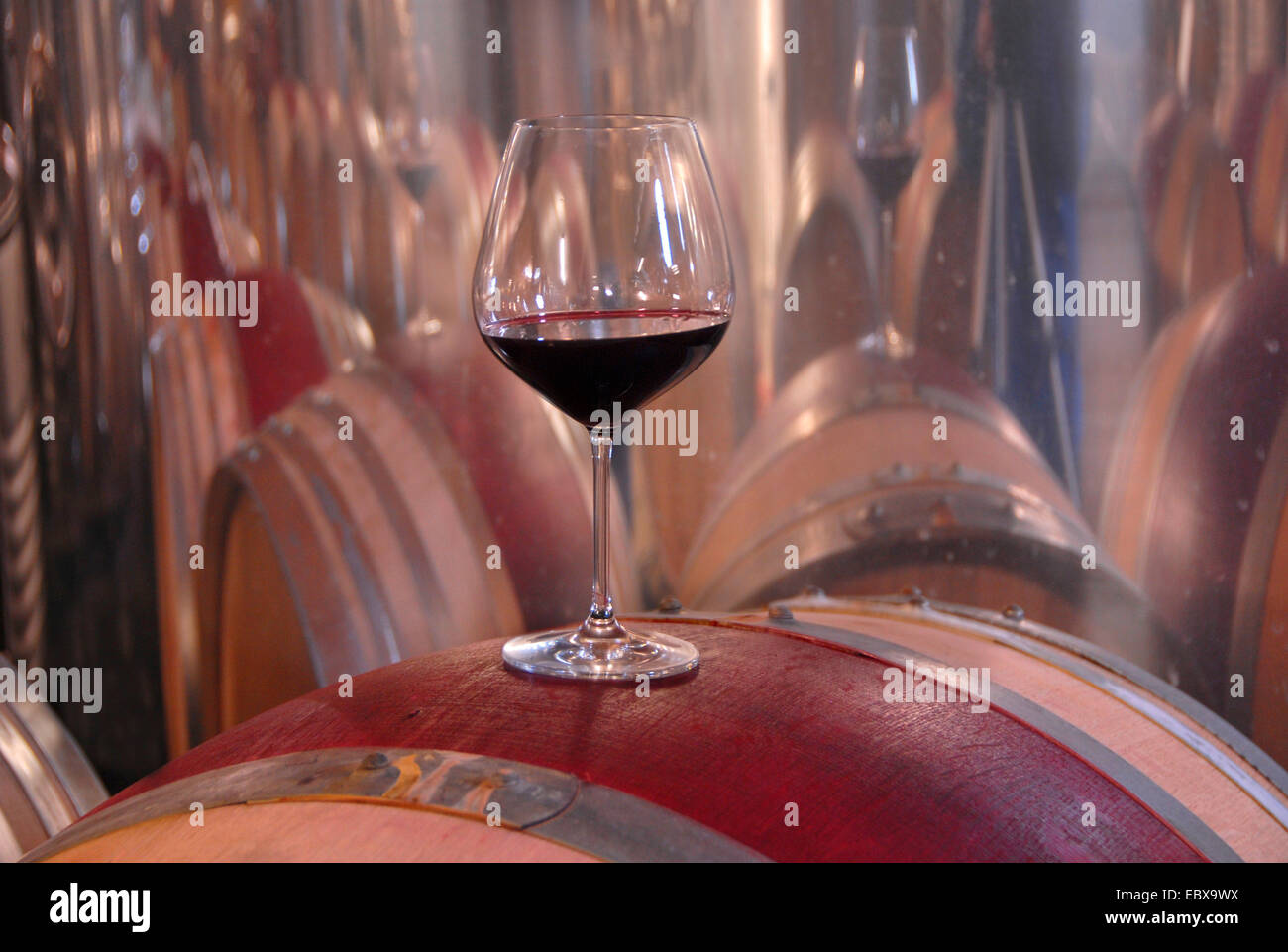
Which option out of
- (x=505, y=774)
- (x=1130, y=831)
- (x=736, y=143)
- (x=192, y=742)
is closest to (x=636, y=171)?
(x=505, y=774)

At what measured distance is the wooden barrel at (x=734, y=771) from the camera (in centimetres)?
69

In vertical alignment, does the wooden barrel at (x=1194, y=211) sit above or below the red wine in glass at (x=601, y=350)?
above

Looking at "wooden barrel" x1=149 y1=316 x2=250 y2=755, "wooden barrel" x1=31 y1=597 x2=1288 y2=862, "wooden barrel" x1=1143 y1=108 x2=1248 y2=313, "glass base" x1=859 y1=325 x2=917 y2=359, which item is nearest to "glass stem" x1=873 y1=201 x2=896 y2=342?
"glass base" x1=859 y1=325 x2=917 y2=359

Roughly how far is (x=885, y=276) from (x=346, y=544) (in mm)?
735

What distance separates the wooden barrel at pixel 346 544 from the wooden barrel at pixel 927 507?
380mm

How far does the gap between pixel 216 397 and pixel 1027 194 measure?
102cm

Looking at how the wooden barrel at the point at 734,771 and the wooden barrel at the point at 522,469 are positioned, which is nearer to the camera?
the wooden barrel at the point at 734,771

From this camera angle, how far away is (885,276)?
160 cm

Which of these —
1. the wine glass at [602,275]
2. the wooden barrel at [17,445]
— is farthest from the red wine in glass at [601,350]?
the wooden barrel at [17,445]

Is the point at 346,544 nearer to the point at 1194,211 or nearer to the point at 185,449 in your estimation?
the point at 185,449

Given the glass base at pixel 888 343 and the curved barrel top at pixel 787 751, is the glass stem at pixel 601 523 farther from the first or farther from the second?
the glass base at pixel 888 343

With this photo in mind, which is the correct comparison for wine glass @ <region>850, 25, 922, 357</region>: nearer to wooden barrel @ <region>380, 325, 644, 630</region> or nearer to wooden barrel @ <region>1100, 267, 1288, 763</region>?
wooden barrel @ <region>1100, 267, 1288, 763</region>

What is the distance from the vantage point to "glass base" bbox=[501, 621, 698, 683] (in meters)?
0.88

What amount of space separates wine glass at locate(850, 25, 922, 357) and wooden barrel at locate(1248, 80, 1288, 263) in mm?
391
